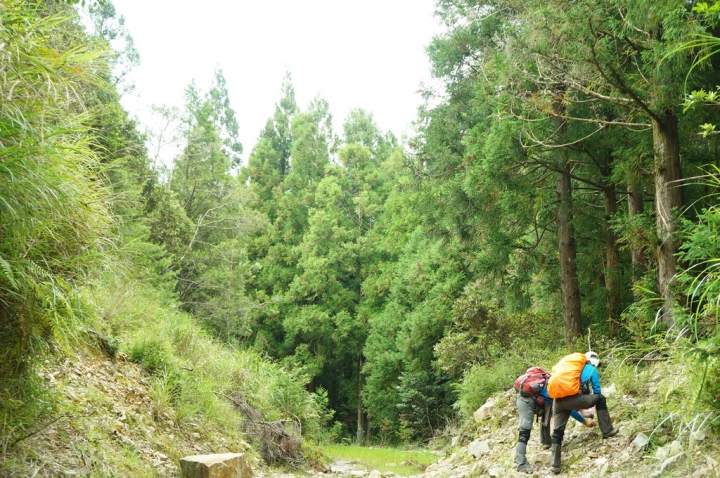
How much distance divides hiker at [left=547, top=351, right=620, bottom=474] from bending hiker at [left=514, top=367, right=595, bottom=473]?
0.40 metres

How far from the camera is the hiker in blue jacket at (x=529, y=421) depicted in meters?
6.94

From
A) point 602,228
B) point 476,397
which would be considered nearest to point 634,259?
point 602,228

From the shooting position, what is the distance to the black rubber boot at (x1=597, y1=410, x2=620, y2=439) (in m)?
6.61

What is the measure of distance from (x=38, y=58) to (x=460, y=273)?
1987 centimetres

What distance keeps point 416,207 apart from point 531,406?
8879mm

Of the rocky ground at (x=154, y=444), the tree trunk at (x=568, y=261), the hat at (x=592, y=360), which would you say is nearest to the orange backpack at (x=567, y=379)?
the hat at (x=592, y=360)

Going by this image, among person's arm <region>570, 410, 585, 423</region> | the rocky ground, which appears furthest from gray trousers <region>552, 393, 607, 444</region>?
the rocky ground

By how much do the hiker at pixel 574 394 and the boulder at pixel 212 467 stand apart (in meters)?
3.53

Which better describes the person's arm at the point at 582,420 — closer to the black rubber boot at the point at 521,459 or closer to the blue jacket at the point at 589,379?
the blue jacket at the point at 589,379

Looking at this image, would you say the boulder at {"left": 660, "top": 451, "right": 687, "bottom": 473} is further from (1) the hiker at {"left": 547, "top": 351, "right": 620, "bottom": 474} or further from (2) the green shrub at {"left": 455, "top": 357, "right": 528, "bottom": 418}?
(2) the green shrub at {"left": 455, "top": 357, "right": 528, "bottom": 418}

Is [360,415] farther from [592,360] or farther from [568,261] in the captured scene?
[592,360]

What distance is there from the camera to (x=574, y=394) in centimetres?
652

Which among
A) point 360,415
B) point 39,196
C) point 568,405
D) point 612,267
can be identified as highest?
point 39,196

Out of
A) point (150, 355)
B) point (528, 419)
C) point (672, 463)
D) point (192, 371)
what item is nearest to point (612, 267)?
point (528, 419)
